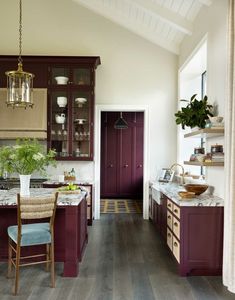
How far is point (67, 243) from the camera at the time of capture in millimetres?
3477

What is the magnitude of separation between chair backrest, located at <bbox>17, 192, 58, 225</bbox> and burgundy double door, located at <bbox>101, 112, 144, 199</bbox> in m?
5.96

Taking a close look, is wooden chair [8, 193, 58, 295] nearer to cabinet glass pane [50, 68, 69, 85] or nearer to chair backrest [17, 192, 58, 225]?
chair backrest [17, 192, 58, 225]

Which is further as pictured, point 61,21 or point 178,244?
point 61,21

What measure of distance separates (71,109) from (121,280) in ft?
12.0

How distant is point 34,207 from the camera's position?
3.13 m

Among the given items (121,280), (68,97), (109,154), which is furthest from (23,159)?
(109,154)

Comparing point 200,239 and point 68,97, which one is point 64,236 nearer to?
point 200,239

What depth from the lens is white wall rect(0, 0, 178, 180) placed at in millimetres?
6469

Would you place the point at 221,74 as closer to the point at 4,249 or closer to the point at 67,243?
the point at 67,243

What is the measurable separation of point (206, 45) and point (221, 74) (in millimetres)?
934

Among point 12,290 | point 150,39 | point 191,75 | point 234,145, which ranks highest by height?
point 150,39

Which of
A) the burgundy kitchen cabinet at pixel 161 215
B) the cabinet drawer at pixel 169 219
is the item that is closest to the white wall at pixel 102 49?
the burgundy kitchen cabinet at pixel 161 215

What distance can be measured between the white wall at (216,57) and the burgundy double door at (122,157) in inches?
181

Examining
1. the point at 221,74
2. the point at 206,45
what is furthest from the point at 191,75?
the point at 221,74
